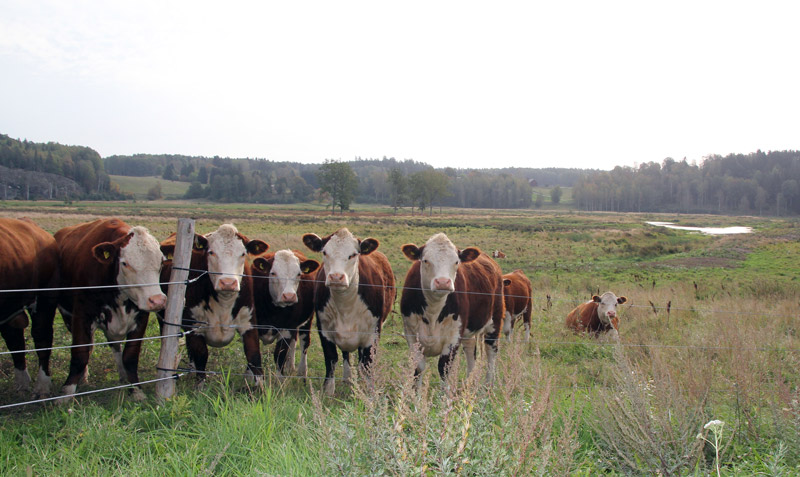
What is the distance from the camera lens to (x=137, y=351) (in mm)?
5910

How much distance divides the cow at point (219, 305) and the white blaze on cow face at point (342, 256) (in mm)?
1090

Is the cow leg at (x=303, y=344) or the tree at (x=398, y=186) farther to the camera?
the tree at (x=398, y=186)

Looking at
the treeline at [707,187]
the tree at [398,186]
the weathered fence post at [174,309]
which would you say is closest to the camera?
the weathered fence post at [174,309]

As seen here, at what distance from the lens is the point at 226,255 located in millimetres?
6348

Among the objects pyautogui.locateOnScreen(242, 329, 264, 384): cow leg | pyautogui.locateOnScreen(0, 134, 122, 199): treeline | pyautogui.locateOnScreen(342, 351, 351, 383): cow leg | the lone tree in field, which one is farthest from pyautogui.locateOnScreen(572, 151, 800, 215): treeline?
pyautogui.locateOnScreen(242, 329, 264, 384): cow leg

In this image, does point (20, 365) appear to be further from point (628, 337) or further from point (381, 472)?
point (628, 337)

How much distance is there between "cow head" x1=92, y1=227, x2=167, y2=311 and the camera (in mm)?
5660

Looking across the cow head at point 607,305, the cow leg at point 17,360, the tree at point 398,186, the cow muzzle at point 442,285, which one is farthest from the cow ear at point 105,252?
the tree at point 398,186

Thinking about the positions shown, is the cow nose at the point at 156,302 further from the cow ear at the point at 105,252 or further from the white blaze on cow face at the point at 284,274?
the white blaze on cow face at the point at 284,274

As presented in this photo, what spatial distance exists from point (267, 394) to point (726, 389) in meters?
5.18

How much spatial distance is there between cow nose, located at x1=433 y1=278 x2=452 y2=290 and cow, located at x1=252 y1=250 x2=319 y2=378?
6.73 ft

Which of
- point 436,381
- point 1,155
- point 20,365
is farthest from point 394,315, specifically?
point 1,155

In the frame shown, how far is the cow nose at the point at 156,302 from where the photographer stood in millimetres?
5492

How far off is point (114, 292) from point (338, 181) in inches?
3055
